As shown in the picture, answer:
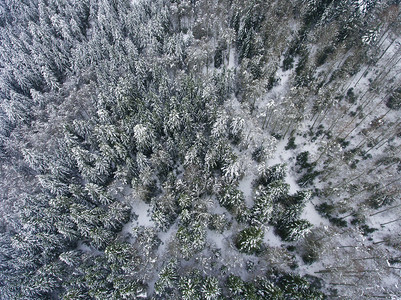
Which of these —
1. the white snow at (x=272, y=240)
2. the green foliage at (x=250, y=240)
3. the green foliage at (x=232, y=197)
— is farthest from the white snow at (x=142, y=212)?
the white snow at (x=272, y=240)

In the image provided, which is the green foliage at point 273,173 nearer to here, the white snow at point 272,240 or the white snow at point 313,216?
the white snow at point 313,216

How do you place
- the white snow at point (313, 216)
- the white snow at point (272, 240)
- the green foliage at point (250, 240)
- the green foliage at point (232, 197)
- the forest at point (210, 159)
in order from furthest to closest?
1. the white snow at point (313, 216)
2. the white snow at point (272, 240)
3. the green foliage at point (232, 197)
4. the forest at point (210, 159)
5. the green foliage at point (250, 240)

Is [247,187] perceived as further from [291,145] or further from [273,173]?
[291,145]

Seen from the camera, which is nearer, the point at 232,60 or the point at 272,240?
the point at 272,240

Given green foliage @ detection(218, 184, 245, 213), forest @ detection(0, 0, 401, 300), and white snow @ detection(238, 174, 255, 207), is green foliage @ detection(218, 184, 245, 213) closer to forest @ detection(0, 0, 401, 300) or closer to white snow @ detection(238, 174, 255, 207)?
forest @ detection(0, 0, 401, 300)

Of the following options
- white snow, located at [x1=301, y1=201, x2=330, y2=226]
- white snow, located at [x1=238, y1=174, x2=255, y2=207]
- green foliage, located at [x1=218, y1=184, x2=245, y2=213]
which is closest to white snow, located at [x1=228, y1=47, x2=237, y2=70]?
white snow, located at [x1=238, y1=174, x2=255, y2=207]

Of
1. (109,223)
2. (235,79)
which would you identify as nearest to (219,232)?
(109,223)

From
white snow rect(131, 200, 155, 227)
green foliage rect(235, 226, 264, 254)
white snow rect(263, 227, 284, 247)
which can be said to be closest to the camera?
green foliage rect(235, 226, 264, 254)

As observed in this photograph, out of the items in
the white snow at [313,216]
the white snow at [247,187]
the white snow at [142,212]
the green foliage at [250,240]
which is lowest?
the white snow at [142,212]

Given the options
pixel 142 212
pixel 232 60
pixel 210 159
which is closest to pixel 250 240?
pixel 210 159
